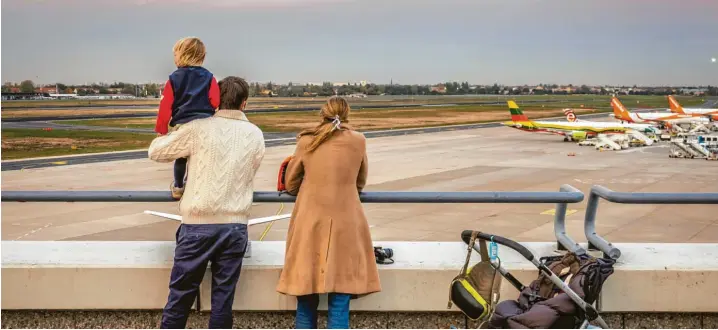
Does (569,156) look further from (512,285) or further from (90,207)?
(512,285)

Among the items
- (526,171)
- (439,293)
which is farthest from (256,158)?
(526,171)

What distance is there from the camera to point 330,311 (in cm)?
543

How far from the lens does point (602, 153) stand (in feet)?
207

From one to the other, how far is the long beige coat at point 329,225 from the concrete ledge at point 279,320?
26.8 inches

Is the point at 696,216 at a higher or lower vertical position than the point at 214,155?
lower

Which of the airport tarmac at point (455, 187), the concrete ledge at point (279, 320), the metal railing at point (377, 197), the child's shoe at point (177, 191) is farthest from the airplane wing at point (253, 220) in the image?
the child's shoe at point (177, 191)

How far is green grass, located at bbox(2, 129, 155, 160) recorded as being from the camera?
199 ft

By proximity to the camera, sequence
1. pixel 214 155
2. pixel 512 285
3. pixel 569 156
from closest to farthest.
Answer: pixel 214 155 → pixel 512 285 → pixel 569 156

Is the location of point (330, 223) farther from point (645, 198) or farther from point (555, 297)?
point (645, 198)

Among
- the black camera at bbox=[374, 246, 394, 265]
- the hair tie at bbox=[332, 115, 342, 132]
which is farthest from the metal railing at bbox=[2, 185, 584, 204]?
the hair tie at bbox=[332, 115, 342, 132]

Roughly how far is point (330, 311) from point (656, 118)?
96.6m

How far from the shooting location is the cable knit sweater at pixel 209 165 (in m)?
5.14

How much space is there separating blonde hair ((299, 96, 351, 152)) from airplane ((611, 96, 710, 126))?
9071 cm

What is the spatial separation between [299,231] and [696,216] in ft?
94.3
